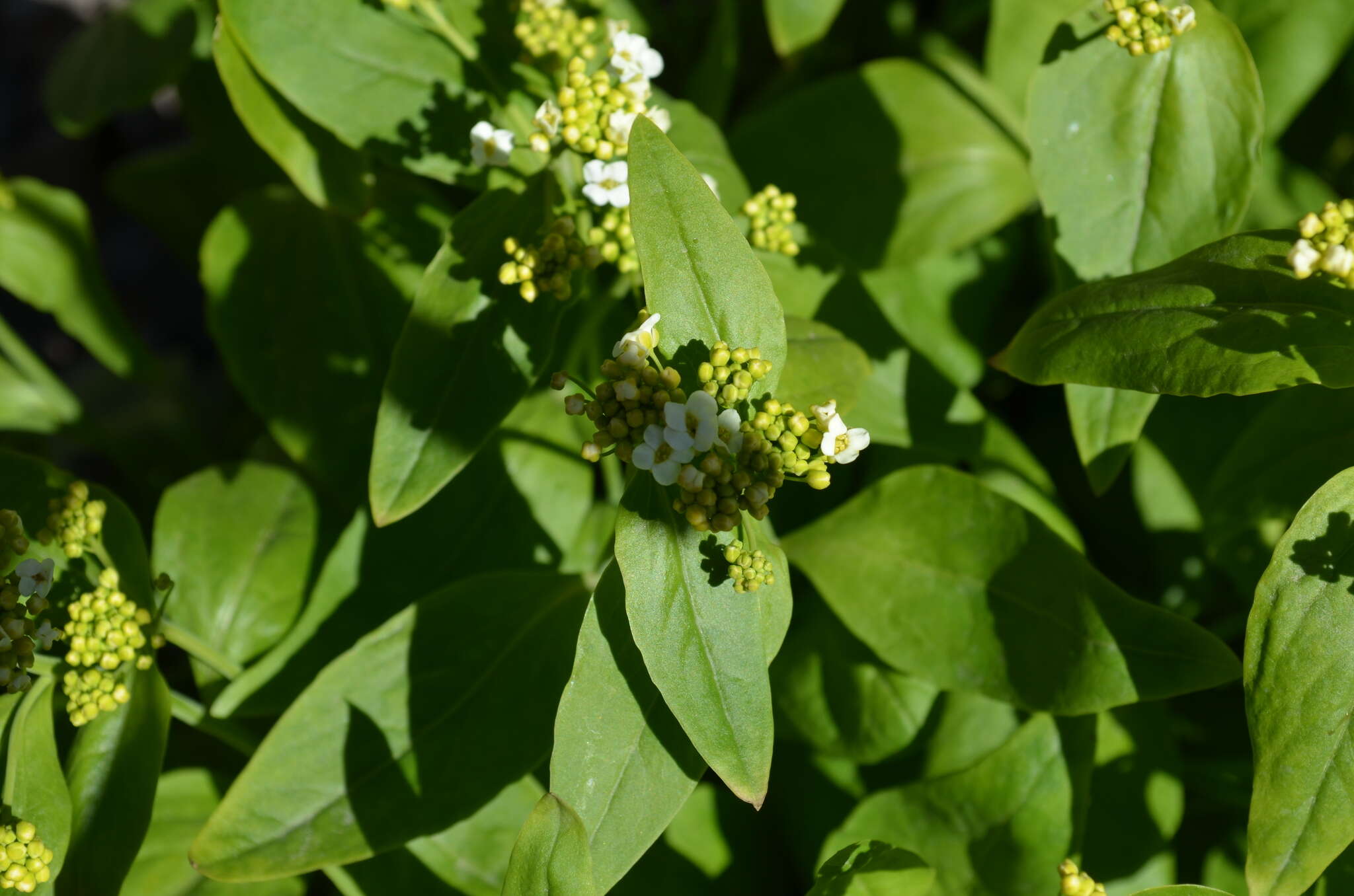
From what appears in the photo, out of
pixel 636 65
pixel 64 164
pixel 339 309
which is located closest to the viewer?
pixel 636 65

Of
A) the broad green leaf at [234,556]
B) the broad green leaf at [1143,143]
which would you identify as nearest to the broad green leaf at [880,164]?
the broad green leaf at [1143,143]

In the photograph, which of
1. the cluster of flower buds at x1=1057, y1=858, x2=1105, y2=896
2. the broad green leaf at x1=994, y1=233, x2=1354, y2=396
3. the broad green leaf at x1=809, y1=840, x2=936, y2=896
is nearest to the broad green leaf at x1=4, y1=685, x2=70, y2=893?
the broad green leaf at x1=809, y1=840, x2=936, y2=896

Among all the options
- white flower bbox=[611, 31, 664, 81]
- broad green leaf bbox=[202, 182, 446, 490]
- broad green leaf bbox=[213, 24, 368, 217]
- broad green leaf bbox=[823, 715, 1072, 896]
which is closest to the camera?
white flower bbox=[611, 31, 664, 81]

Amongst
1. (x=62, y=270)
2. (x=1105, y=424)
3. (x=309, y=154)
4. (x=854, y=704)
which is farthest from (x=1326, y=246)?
(x=62, y=270)

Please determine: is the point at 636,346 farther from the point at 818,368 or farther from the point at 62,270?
the point at 62,270

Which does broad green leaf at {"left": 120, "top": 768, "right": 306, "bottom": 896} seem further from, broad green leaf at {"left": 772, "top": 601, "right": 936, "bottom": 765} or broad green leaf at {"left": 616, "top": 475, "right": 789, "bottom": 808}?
broad green leaf at {"left": 616, "top": 475, "right": 789, "bottom": 808}

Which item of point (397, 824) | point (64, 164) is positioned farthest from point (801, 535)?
point (64, 164)

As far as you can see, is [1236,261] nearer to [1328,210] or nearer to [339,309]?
[1328,210]

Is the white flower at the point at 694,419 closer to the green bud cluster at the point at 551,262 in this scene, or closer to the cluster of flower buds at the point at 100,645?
the green bud cluster at the point at 551,262
